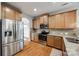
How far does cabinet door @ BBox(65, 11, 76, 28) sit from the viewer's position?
9.57 feet

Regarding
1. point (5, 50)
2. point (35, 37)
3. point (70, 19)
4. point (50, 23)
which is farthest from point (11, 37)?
point (35, 37)

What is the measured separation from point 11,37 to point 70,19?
7.30 ft

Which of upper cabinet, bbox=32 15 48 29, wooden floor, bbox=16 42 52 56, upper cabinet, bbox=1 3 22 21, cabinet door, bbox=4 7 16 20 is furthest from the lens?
upper cabinet, bbox=32 15 48 29

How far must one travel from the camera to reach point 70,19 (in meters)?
3.05

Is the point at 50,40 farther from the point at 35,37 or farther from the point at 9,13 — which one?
the point at 9,13

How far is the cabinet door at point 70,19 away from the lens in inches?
115

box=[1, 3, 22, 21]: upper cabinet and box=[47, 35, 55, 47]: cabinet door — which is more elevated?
box=[1, 3, 22, 21]: upper cabinet

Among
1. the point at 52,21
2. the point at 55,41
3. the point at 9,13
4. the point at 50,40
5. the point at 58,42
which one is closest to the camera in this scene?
the point at 9,13

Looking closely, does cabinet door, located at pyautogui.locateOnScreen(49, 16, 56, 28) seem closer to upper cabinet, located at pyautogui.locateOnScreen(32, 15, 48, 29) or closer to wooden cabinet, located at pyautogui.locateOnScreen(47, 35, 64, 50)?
upper cabinet, located at pyautogui.locateOnScreen(32, 15, 48, 29)

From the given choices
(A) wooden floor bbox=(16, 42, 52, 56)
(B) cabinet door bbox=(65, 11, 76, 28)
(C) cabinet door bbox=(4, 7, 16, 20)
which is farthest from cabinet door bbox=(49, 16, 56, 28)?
(C) cabinet door bbox=(4, 7, 16, 20)

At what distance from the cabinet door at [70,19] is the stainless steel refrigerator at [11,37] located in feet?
5.95

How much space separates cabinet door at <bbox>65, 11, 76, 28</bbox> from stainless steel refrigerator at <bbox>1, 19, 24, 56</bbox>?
1815mm

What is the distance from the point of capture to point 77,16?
280 centimetres

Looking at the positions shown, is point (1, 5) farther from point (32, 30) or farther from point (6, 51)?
point (32, 30)
